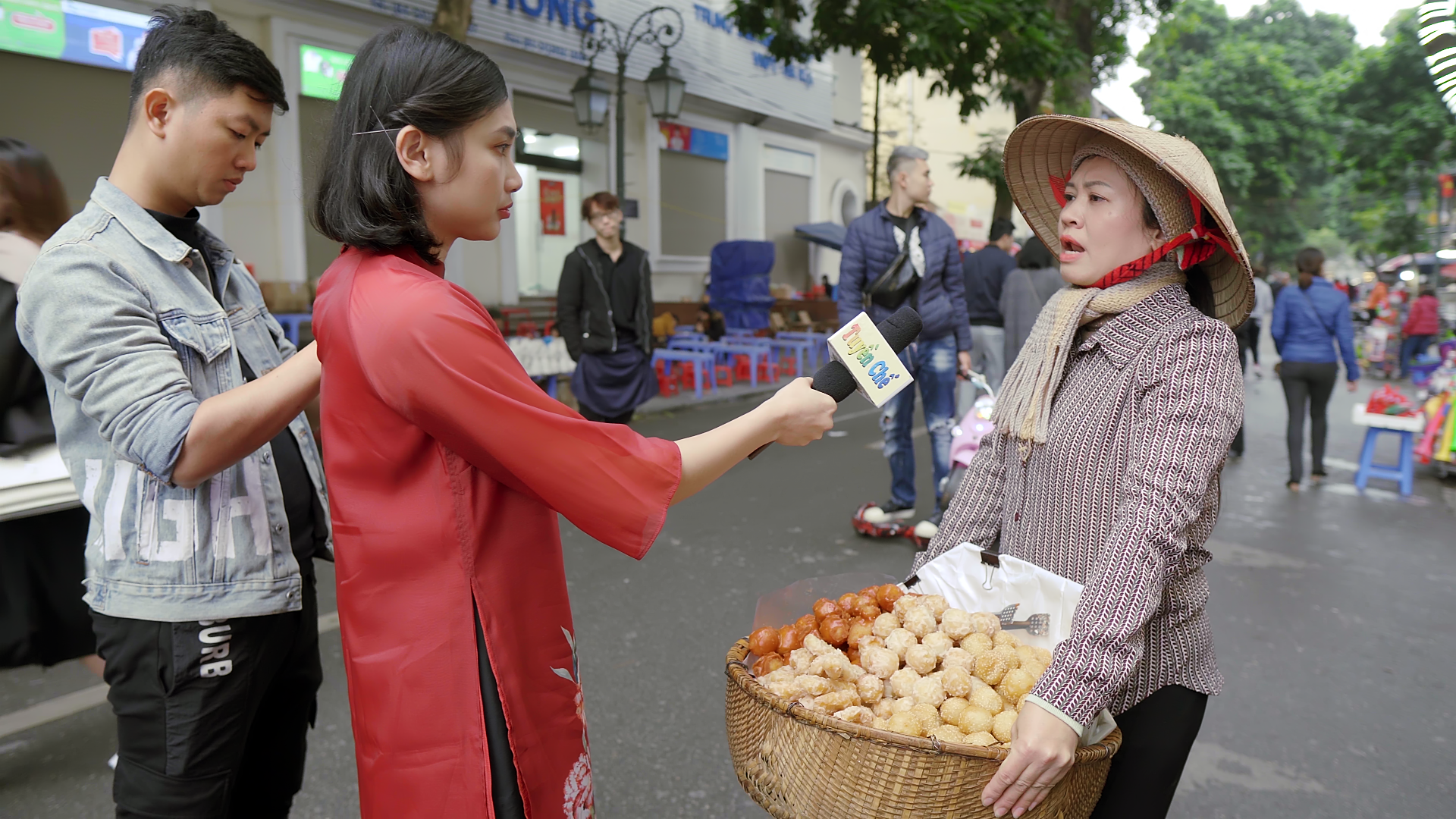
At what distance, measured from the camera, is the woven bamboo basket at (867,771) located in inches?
53.9

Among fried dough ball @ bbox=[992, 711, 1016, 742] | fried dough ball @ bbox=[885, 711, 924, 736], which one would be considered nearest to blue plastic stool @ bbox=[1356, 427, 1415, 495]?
fried dough ball @ bbox=[992, 711, 1016, 742]

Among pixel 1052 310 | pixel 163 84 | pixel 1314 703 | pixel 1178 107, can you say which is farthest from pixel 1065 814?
pixel 1178 107

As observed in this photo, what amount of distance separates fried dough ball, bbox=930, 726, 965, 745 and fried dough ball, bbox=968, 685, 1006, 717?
0.07 m

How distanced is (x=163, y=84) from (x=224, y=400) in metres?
0.60

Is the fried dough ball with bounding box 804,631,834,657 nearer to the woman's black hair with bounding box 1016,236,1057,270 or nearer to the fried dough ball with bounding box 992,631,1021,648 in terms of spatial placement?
the fried dough ball with bounding box 992,631,1021,648

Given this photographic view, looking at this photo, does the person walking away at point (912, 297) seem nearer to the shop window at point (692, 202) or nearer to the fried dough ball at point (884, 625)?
the fried dough ball at point (884, 625)

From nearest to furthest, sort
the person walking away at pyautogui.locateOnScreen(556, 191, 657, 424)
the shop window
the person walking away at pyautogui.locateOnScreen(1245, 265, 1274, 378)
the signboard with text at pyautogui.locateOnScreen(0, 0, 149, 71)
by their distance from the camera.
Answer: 1. the person walking away at pyautogui.locateOnScreen(556, 191, 657, 424)
2. the signboard with text at pyautogui.locateOnScreen(0, 0, 149, 71)
3. the person walking away at pyautogui.locateOnScreen(1245, 265, 1274, 378)
4. the shop window

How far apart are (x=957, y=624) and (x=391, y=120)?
1303mm

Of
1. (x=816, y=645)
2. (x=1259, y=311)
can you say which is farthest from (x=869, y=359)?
(x=1259, y=311)

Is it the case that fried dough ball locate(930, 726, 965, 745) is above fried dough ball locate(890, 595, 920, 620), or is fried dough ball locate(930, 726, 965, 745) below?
below

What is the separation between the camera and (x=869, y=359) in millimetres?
1626

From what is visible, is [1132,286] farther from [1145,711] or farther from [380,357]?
[380,357]

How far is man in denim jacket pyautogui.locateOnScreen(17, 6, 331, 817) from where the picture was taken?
62.1 inches

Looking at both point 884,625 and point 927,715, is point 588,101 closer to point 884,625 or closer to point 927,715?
point 884,625
